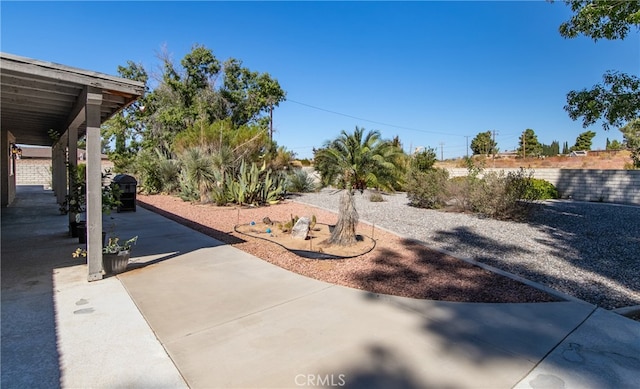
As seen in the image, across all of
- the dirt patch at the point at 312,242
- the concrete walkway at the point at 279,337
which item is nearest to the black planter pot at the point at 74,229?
the concrete walkway at the point at 279,337

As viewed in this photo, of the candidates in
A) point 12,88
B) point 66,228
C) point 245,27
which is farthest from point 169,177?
point 12,88

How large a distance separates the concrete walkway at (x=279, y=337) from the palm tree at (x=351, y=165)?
222cm

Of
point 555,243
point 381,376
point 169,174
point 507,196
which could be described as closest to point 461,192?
point 507,196

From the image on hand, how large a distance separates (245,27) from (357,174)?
35.7 ft

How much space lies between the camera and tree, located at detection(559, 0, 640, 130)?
5.66 m

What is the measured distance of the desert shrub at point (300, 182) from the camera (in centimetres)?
1829

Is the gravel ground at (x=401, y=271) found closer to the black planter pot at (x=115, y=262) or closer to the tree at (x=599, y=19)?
the black planter pot at (x=115, y=262)

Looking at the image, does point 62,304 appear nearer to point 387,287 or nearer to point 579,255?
point 387,287

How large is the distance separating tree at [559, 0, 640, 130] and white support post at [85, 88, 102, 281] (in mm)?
7791

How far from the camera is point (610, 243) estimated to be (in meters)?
7.20

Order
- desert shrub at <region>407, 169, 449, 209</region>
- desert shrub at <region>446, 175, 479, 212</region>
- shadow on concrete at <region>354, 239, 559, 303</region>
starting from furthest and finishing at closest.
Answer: desert shrub at <region>407, 169, 449, 209</region>, desert shrub at <region>446, 175, 479, 212</region>, shadow on concrete at <region>354, 239, 559, 303</region>

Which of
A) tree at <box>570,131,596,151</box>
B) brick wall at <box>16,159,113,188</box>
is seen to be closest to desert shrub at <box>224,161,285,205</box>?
brick wall at <box>16,159,113,188</box>

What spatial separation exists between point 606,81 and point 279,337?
25.7 feet

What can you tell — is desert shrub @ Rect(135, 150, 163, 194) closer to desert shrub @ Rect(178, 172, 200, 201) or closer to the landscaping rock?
desert shrub @ Rect(178, 172, 200, 201)
